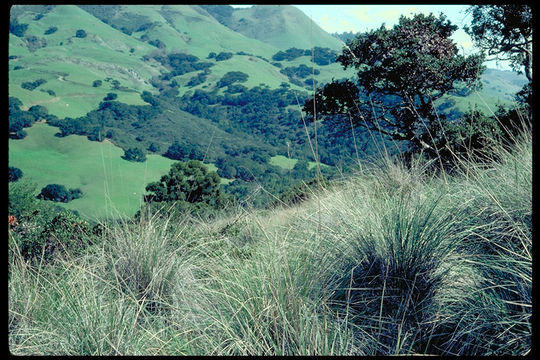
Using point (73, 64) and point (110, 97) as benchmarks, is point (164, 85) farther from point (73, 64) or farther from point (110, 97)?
point (110, 97)

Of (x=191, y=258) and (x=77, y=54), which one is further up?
(x=191, y=258)

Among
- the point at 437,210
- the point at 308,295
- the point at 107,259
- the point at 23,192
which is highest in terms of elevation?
the point at 437,210

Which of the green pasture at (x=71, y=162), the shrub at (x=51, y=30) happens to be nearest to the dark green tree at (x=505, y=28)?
the green pasture at (x=71, y=162)

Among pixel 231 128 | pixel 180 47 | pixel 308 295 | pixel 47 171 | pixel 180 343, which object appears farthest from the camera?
pixel 180 47

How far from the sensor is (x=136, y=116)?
79.1 metres

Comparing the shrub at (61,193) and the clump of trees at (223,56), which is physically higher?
the clump of trees at (223,56)

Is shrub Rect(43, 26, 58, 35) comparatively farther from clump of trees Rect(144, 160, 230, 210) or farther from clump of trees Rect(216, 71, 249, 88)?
clump of trees Rect(144, 160, 230, 210)

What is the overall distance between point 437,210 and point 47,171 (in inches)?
2666

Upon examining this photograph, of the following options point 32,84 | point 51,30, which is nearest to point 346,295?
point 32,84

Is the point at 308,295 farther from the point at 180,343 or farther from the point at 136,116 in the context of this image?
the point at 136,116

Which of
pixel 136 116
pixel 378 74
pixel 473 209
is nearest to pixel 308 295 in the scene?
pixel 473 209

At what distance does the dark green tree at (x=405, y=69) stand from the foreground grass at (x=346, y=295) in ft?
25.8

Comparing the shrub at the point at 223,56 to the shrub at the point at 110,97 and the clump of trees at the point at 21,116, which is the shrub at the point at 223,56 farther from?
the clump of trees at the point at 21,116

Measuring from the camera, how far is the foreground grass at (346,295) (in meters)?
2.05
